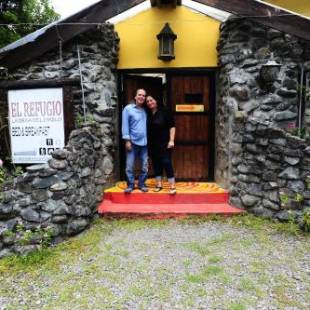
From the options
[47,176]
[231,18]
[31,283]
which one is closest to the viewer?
[31,283]

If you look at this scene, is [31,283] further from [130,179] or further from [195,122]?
[195,122]

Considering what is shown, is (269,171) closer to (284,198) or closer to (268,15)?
(284,198)

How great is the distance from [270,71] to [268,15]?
82 centimetres

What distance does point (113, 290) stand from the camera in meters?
3.44

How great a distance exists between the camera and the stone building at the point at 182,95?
4719 mm

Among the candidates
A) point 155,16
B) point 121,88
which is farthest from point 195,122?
point 155,16

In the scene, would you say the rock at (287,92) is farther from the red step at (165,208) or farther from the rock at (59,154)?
the rock at (59,154)

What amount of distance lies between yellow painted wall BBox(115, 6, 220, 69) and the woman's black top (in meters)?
1.05

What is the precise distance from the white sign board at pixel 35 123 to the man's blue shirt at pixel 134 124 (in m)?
1.06

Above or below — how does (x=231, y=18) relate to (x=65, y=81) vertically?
above

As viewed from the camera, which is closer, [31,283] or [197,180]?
[31,283]

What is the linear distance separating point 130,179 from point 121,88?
1.81 meters

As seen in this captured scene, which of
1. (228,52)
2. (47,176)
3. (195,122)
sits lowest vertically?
(47,176)

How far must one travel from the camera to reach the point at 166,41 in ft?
19.6
